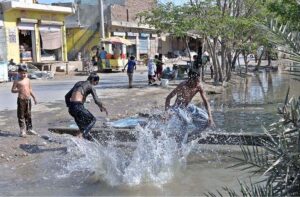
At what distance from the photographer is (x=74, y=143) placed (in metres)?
9.43

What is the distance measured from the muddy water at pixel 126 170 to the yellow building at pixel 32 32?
21.1 meters

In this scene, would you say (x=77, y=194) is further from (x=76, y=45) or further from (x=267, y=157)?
(x=76, y=45)

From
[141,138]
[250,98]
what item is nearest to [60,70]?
[250,98]

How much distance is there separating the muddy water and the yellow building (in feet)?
→ 69.2

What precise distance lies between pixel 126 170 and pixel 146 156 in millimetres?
483

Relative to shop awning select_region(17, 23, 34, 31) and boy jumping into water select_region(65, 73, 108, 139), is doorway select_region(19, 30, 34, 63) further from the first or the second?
boy jumping into water select_region(65, 73, 108, 139)

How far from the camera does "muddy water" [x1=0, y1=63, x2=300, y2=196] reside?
7481 millimetres

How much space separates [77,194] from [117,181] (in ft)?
2.49

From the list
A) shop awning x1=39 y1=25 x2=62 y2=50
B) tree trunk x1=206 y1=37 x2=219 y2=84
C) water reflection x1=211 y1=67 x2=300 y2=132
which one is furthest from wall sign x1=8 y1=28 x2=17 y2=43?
water reflection x1=211 y1=67 x2=300 y2=132

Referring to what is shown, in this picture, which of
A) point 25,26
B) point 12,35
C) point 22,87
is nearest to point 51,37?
point 25,26

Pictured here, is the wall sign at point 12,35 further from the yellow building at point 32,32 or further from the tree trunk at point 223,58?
the tree trunk at point 223,58

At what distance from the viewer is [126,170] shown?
7902 mm

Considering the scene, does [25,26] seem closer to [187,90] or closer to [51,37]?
[51,37]

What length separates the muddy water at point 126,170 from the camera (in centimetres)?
748
